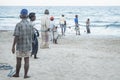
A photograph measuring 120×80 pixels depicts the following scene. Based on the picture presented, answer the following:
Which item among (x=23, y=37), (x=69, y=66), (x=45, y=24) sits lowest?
(x=69, y=66)

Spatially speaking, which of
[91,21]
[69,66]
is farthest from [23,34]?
[91,21]

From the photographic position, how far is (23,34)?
762 centimetres

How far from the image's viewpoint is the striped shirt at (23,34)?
7.57 m

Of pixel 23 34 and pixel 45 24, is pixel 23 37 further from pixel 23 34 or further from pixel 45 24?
pixel 45 24

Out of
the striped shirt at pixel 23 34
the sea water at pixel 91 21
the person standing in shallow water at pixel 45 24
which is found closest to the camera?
the striped shirt at pixel 23 34

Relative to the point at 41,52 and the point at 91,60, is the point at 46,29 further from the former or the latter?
the point at 91,60

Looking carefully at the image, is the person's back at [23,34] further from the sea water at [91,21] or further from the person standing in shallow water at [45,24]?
the sea water at [91,21]

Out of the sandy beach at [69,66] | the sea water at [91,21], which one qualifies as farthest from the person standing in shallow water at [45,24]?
the sea water at [91,21]

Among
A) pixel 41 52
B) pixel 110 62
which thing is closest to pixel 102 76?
pixel 110 62

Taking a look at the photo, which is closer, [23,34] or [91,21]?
[23,34]

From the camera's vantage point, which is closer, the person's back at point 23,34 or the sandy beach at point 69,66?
the person's back at point 23,34

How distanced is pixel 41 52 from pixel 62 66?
3155 millimetres

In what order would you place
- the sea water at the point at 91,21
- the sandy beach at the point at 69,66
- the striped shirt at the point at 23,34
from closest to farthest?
1. the striped shirt at the point at 23,34
2. the sandy beach at the point at 69,66
3. the sea water at the point at 91,21

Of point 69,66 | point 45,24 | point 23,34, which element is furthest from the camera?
point 45,24
